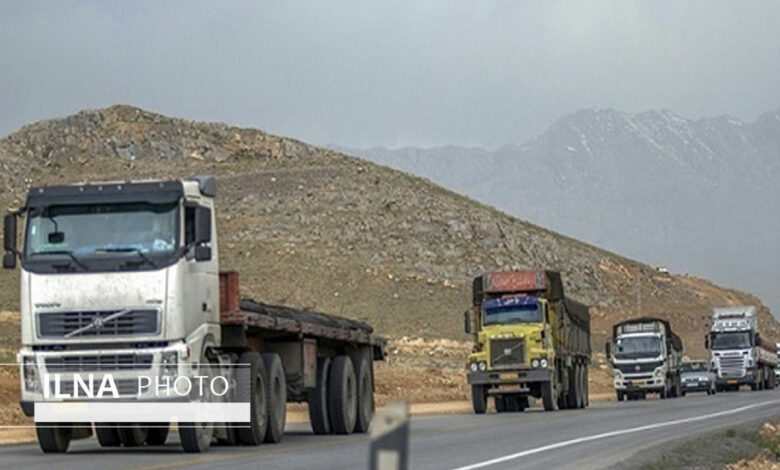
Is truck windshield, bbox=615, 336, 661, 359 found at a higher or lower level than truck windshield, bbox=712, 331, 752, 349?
lower

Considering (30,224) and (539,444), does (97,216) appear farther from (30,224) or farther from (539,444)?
(539,444)

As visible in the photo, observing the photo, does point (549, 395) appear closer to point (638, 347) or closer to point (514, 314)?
point (514, 314)

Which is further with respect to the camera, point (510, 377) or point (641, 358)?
point (641, 358)

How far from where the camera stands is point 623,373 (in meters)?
60.5

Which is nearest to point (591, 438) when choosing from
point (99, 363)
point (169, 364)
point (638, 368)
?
point (169, 364)

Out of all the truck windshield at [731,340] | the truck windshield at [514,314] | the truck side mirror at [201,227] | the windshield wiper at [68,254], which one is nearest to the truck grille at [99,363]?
the windshield wiper at [68,254]

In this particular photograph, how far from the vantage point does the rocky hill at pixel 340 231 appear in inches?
3925

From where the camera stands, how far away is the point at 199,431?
2231cm

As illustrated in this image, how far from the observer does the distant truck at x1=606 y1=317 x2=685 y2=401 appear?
60.4 metres

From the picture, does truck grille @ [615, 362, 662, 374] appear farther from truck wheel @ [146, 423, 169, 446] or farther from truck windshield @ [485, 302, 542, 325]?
truck wheel @ [146, 423, 169, 446]

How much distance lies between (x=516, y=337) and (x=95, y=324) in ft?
77.5

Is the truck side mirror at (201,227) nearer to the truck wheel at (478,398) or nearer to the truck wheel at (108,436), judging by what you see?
the truck wheel at (108,436)

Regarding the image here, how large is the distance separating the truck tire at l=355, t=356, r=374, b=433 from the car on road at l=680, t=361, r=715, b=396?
1655 inches

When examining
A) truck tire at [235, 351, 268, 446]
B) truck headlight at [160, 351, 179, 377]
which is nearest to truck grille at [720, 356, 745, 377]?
truck tire at [235, 351, 268, 446]
